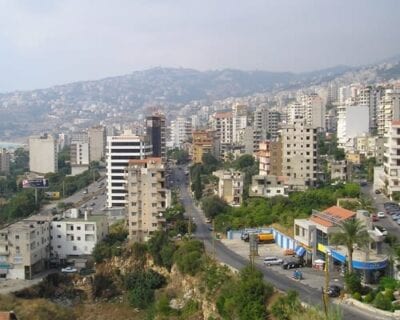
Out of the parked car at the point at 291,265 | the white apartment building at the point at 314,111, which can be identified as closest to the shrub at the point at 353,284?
the parked car at the point at 291,265

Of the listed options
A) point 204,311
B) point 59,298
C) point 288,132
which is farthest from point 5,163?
point 204,311

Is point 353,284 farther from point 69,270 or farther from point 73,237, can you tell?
point 73,237

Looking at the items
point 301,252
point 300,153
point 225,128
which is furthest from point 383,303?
point 225,128

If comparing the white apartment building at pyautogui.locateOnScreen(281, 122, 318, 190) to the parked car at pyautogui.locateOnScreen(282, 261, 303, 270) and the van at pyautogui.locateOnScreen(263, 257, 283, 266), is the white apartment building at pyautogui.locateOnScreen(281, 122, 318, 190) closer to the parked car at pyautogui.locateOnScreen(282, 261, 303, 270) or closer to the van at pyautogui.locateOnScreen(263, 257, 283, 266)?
the van at pyautogui.locateOnScreen(263, 257, 283, 266)

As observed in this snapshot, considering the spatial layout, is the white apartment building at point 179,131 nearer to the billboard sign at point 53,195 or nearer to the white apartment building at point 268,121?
the white apartment building at point 268,121

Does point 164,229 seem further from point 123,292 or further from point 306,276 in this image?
point 306,276

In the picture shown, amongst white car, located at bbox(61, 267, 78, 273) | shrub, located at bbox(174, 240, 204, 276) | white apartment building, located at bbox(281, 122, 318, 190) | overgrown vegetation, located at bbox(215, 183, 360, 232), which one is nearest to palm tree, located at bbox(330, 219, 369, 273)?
shrub, located at bbox(174, 240, 204, 276)
